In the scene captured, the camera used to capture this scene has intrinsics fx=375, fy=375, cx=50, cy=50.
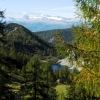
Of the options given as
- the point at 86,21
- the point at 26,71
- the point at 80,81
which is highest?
the point at 86,21

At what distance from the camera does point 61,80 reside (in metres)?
199

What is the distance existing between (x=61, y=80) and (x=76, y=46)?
18549 centimetres

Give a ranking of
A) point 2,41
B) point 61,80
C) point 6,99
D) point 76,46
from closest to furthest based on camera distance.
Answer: point 76,46
point 2,41
point 6,99
point 61,80

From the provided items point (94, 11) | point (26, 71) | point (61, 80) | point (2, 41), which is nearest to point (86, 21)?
point (94, 11)

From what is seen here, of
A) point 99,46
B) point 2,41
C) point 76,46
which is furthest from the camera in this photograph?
point 2,41

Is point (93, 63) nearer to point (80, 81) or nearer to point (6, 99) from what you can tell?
point (80, 81)

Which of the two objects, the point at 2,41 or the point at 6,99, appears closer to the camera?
the point at 2,41

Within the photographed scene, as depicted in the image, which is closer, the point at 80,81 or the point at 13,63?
the point at 80,81

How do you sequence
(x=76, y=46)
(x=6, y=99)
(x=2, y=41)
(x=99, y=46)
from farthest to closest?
1. (x=6, y=99)
2. (x=2, y=41)
3. (x=76, y=46)
4. (x=99, y=46)

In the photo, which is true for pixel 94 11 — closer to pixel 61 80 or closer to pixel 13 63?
pixel 13 63

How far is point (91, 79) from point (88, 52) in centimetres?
104

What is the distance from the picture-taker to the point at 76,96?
82250 mm

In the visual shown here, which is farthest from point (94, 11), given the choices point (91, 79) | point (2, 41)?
point (2, 41)

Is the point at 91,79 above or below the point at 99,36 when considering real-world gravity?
below
